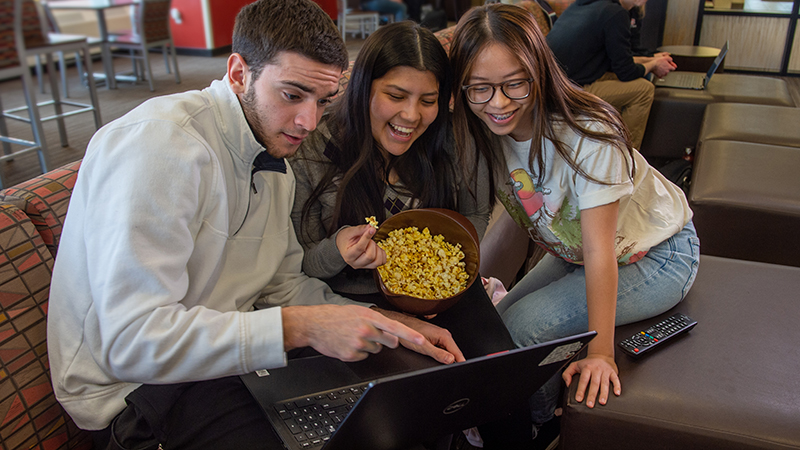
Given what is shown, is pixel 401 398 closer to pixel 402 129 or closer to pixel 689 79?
pixel 402 129

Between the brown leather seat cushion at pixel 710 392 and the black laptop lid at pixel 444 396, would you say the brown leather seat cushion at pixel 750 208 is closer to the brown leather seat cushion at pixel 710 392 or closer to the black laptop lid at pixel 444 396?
the brown leather seat cushion at pixel 710 392

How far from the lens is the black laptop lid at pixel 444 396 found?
85cm

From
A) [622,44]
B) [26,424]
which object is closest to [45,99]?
[622,44]

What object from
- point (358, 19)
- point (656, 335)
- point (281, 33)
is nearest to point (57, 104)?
point (281, 33)

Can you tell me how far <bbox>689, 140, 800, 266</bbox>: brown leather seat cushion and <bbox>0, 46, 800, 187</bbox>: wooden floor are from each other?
3.03m

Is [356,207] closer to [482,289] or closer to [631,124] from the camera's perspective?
[482,289]

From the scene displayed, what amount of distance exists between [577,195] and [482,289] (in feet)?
1.28

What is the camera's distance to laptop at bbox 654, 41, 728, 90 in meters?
3.73

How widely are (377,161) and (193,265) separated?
0.58 metres

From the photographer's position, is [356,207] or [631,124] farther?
[631,124]

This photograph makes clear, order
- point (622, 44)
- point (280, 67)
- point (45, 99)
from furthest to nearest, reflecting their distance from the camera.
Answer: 1. point (45, 99)
2. point (622, 44)
3. point (280, 67)

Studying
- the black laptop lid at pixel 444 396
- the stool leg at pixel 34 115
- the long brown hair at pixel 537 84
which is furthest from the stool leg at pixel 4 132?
the black laptop lid at pixel 444 396

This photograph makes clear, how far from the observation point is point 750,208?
204 cm

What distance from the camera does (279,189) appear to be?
52.6 inches
